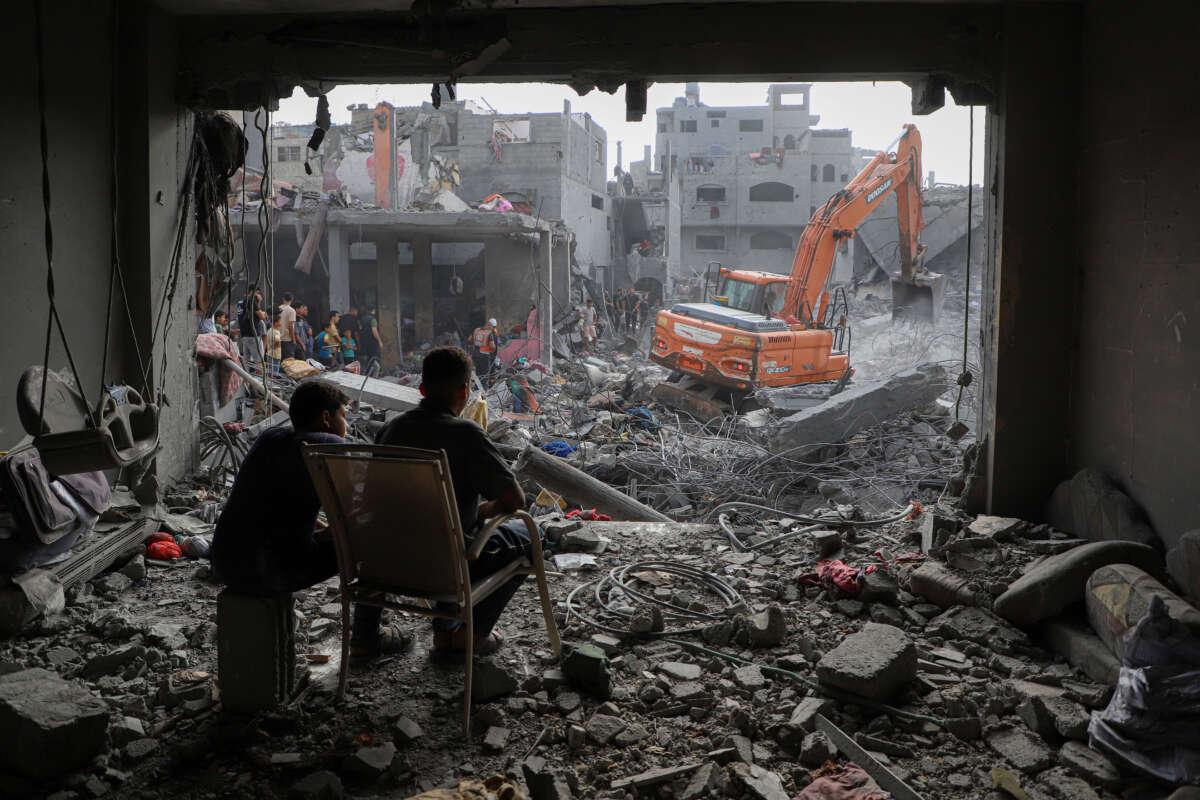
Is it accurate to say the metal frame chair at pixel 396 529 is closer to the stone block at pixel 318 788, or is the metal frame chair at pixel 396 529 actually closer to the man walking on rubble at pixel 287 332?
the stone block at pixel 318 788

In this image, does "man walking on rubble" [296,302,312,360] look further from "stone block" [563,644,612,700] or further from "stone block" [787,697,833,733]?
"stone block" [787,697,833,733]

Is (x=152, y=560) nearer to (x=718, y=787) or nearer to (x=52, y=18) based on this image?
(x=52, y=18)

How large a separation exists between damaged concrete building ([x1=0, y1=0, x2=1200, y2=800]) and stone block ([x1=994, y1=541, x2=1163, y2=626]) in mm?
21

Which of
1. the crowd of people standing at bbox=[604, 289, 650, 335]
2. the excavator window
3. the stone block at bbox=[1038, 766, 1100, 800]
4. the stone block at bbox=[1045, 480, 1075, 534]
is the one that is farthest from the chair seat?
the crowd of people standing at bbox=[604, 289, 650, 335]

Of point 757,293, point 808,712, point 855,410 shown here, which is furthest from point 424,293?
point 808,712

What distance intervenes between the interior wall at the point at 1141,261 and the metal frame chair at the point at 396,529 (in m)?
3.37

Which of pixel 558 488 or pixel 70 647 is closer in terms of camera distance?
pixel 70 647

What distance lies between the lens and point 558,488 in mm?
6930

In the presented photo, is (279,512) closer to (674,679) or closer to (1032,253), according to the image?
(674,679)

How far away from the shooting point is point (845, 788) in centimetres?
264

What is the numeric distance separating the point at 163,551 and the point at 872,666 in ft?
13.0

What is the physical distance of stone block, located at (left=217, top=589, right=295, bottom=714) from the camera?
9.80 ft

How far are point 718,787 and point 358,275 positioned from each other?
20.8 meters

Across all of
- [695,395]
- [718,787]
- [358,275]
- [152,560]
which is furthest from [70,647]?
[358,275]
